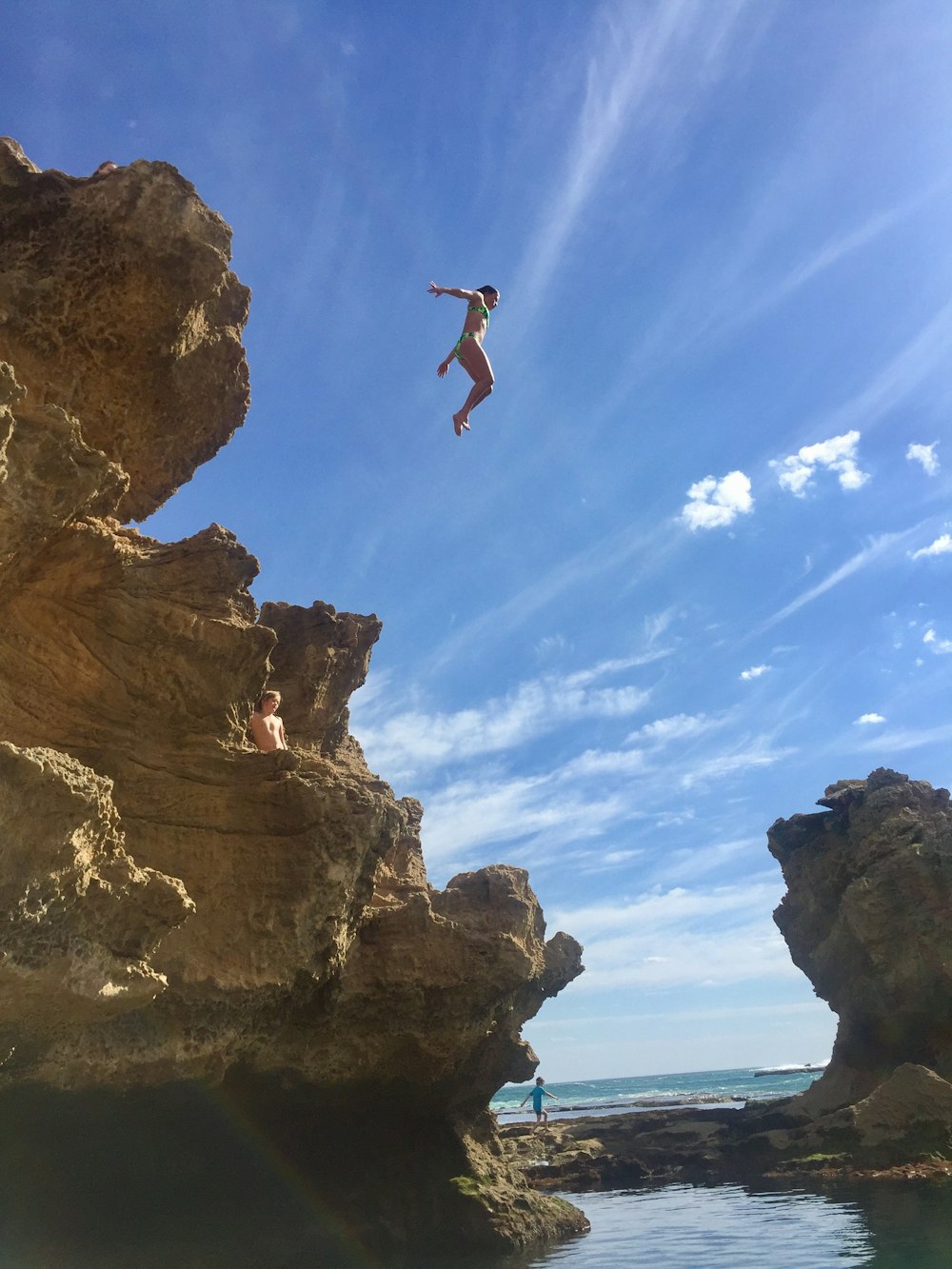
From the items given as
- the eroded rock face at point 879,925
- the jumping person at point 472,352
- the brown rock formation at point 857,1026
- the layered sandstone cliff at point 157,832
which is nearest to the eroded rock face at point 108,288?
the layered sandstone cliff at point 157,832

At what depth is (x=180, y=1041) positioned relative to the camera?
9.87m

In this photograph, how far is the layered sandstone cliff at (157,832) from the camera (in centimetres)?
785

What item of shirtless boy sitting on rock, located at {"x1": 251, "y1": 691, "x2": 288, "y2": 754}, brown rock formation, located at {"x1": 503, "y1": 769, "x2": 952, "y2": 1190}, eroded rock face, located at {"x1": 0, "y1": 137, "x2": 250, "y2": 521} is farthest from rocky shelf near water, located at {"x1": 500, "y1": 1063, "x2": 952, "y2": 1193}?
eroded rock face, located at {"x1": 0, "y1": 137, "x2": 250, "y2": 521}

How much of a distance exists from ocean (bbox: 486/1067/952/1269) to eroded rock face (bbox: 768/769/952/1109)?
28.2 ft

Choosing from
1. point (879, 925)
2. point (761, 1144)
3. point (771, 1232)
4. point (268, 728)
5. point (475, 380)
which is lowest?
point (771, 1232)

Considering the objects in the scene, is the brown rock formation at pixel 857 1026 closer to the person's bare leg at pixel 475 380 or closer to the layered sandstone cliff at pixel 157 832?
the layered sandstone cliff at pixel 157 832

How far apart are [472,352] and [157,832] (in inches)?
275

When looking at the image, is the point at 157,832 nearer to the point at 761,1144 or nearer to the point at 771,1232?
the point at 771,1232

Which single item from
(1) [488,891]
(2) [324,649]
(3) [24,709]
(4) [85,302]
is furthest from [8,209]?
(1) [488,891]

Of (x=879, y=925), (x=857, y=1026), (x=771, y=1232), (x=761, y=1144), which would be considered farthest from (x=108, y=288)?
(x=857, y=1026)

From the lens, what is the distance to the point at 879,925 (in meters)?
28.1

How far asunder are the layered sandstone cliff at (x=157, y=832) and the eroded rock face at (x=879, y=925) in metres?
18.9

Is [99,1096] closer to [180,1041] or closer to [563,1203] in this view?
[180,1041]

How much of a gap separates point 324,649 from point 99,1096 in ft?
22.9
